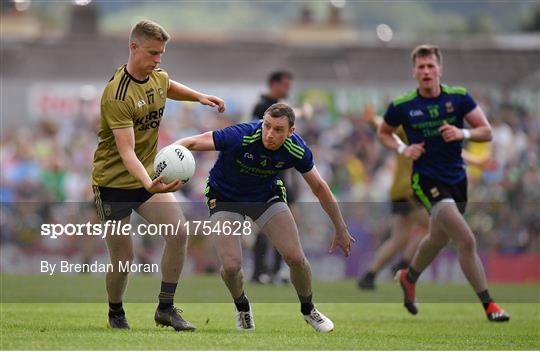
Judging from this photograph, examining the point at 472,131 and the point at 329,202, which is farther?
the point at 472,131

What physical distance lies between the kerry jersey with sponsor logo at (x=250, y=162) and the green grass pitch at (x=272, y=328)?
117 centimetres

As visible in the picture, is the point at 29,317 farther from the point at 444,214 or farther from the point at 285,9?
the point at 285,9

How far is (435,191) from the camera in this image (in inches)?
483

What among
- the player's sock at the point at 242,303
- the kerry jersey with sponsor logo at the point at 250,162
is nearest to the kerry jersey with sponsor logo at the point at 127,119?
the kerry jersey with sponsor logo at the point at 250,162

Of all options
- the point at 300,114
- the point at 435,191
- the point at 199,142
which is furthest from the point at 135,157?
the point at 300,114

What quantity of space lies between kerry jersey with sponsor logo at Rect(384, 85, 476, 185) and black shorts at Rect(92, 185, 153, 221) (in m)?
3.54

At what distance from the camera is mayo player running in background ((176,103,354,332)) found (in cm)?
980

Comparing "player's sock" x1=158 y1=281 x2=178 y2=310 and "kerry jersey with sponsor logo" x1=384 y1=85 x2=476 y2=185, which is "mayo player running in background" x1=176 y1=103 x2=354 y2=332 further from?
"kerry jersey with sponsor logo" x1=384 y1=85 x2=476 y2=185

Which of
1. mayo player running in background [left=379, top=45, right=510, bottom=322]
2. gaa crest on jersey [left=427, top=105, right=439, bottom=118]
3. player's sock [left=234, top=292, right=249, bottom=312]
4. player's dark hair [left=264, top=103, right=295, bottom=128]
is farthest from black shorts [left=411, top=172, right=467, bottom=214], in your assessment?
player's dark hair [left=264, top=103, right=295, bottom=128]

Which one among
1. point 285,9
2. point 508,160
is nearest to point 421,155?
point 508,160

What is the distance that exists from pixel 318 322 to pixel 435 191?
262 centimetres

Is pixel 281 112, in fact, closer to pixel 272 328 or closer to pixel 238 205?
pixel 238 205

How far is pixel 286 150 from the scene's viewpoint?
32.5 feet

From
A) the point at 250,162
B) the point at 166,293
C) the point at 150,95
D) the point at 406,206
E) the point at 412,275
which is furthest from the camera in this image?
the point at 406,206
